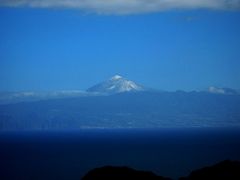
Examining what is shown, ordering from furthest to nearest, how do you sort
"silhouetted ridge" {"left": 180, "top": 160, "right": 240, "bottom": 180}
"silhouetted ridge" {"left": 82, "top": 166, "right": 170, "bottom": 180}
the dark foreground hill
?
"silhouetted ridge" {"left": 82, "top": 166, "right": 170, "bottom": 180} → the dark foreground hill → "silhouetted ridge" {"left": 180, "top": 160, "right": 240, "bottom": 180}

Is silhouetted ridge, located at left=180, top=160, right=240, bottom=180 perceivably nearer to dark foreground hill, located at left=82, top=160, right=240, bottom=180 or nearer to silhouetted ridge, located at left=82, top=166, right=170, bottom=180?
dark foreground hill, located at left=82, top=160, right=240, bottom=180

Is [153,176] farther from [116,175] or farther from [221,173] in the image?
[221,173]

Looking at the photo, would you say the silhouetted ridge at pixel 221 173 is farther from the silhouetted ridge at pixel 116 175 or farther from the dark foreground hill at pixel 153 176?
the silhouetted ridge at pixel 116 175

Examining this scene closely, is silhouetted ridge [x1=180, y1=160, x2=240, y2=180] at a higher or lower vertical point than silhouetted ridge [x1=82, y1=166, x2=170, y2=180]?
higher

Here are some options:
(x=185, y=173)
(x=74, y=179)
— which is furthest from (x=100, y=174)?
(x=185, y=173)

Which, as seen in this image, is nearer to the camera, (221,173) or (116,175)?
(116,175)

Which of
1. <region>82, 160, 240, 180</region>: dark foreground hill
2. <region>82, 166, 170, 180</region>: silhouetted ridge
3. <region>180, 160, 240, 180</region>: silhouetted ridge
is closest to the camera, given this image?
<region>180, 160, 240, 180</region>: silhouetted ridge

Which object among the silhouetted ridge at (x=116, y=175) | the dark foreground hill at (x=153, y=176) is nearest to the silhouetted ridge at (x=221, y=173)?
the dark foreground hill at (x=153, y=176)

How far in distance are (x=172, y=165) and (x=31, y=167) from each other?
90.4 feet

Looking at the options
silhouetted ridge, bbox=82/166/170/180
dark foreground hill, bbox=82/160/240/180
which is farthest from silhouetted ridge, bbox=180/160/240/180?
silhouetted ridge, bbox=82/166/170/180

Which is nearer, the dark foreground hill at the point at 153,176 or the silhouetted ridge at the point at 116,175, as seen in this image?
the dark foreground hill at the point at 153,176

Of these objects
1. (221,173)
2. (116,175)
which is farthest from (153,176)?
(221,173)

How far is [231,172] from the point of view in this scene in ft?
119

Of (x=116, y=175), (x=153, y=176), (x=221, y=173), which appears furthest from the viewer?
(x=153, y=176)
